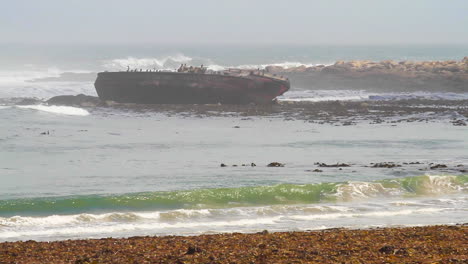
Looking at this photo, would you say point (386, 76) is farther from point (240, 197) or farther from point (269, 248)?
point (269, 248)

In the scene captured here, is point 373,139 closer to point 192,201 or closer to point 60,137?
point 60,137

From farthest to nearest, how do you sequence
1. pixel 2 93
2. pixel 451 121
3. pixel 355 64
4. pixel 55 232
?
pixel 355 64 < pixel 2 93 < pixel 451 121 < pixel 55 232

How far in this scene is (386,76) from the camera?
70.1m

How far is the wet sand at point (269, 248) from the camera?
12422 millimetres

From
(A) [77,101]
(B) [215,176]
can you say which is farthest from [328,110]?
(B) [215,176]

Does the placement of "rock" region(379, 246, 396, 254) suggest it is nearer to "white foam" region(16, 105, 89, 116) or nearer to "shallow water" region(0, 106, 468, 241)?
"shallow water" region(0, 106, 468, 241)

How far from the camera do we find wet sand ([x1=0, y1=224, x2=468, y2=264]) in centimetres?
1242

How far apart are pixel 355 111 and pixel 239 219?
2849 cm

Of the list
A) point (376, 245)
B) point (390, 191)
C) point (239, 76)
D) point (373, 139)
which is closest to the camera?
point (376, 245)

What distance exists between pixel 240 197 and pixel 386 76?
51.4 metres

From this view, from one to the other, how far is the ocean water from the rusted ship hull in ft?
23.0

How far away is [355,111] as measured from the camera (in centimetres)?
4553

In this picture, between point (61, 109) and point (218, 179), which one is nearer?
point (218, 179)

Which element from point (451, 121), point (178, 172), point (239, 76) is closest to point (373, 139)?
point (451, 121)
